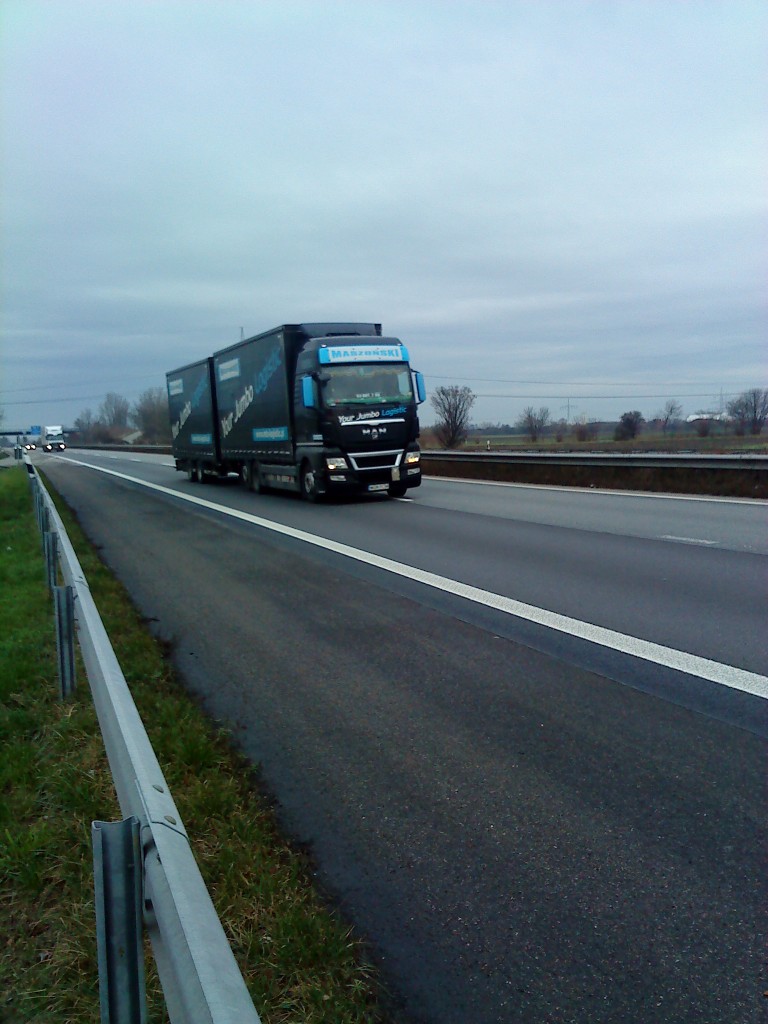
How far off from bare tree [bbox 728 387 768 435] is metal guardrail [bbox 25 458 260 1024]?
2320cm

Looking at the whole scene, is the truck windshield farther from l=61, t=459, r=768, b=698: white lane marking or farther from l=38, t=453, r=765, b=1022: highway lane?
l=38, t=453, r=765, b=1022: highway lane

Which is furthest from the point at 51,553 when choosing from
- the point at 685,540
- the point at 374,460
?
the point at 374,460

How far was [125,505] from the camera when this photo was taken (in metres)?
22.0

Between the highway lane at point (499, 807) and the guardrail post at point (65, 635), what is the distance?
982 mm

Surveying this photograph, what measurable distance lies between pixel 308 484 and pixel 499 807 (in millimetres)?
16688

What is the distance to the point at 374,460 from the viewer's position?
1947cm

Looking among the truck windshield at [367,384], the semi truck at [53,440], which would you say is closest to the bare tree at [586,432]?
the truck windshield at [367,384]

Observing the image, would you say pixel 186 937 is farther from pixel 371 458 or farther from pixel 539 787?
pixel 371 458

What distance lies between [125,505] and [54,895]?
63.5 ft

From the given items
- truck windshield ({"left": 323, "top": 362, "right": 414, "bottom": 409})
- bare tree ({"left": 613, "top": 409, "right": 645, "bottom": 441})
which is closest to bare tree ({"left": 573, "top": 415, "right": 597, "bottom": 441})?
bare tree ({"left": 613, "top": 409, "right": 645, "bottom": 441})

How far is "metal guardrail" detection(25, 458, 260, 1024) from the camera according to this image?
1657mm

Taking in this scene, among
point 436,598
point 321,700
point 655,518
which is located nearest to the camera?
point 321,700

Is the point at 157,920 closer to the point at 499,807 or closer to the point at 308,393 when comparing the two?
the point at 499,807

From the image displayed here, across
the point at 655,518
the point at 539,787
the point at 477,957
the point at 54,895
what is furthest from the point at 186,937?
the point at 655,518
